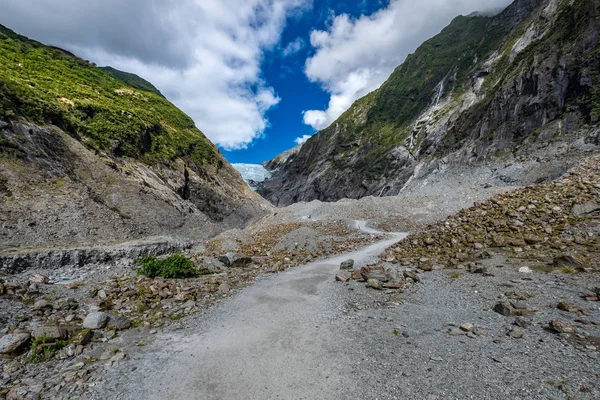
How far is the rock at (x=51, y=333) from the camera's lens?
6422mm

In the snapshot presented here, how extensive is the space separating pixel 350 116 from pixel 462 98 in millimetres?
51344

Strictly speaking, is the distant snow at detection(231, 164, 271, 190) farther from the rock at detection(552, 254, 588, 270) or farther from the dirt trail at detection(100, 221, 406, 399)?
the rock at detection(552, 254, 588, 270)

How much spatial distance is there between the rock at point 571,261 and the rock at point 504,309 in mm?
4129

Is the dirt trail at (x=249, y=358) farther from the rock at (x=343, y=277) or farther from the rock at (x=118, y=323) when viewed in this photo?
the rock at (x=343, y=277)

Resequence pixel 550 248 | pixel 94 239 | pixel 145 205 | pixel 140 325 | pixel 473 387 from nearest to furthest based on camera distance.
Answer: pixel 473 387
pixel 140 325
pixel 550 248
pixel 94 239
pixel 145 205

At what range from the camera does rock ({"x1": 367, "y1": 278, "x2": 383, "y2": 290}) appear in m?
10.3

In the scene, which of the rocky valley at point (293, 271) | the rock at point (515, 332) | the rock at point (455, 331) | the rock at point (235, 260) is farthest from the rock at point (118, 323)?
the rock at point (515, 332)

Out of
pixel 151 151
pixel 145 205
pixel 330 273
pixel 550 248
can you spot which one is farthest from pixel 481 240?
pixel 151 151

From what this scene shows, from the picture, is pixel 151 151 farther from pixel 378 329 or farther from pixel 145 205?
pixel 378 329

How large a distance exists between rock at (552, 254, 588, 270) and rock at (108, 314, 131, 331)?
1382cm

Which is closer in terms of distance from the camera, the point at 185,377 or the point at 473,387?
the point at 473,387

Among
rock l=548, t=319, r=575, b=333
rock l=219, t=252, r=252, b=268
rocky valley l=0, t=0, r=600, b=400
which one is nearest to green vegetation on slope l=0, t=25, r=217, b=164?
rocky valley l=0, t=0, r=600, b=400

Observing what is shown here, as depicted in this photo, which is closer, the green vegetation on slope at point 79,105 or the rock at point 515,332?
the rock at point 515,332

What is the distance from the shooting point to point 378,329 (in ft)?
23.4
